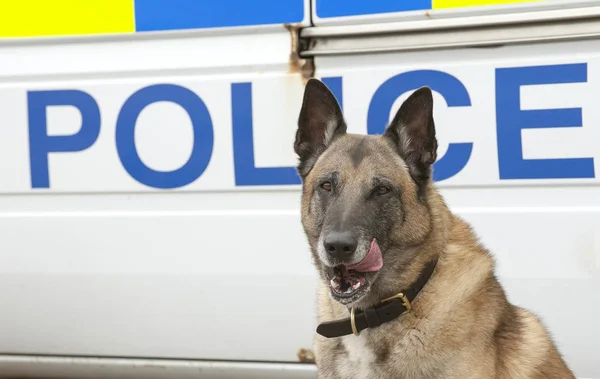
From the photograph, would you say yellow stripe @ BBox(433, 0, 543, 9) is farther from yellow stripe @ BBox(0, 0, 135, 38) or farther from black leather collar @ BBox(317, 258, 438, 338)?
yellow stripe @ BBox(0, 0, 135, 38)

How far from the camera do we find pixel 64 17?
12.0 ft

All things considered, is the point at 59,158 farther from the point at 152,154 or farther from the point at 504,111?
the point at 504,111

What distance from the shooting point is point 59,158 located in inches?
145

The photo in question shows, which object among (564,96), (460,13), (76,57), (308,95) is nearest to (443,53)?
(460,13)

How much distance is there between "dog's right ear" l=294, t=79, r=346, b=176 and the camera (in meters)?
2.83

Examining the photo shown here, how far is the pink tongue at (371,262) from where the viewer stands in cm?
264

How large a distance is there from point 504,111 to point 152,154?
140 centimetres

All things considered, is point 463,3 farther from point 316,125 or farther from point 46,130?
point 46,130

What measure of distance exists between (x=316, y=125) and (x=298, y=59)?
63cm

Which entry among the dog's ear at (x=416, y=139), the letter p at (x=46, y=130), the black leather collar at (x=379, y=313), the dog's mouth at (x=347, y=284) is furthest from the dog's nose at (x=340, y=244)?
the letter p at (x=46, y=130)

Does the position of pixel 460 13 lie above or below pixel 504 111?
above

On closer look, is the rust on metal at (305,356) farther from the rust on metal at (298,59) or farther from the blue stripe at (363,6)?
the blue stripe at (363,6)

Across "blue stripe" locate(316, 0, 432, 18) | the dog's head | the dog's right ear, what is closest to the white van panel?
"blue stripe" locate(316, 0, 432, 18)

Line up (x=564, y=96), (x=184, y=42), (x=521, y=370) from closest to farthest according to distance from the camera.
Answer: (x=521, y=370) → (x=564, y=96) → (x=184, y=42)
